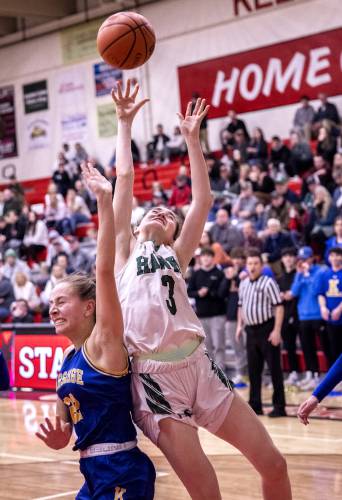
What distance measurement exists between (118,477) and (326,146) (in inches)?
534

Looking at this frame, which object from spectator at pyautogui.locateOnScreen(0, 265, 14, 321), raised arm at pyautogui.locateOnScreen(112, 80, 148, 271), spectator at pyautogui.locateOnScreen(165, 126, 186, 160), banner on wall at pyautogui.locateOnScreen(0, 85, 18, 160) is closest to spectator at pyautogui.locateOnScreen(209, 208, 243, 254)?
spectator at pyautogui.locateOnScreen(0, 265, 14, 321)

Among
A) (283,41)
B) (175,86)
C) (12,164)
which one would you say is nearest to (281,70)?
(283,41)

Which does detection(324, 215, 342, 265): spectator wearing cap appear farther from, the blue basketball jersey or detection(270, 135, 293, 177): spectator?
the blue basketball jersey

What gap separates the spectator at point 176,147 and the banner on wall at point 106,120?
99.6 inches

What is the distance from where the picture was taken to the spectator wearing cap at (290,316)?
12195mm

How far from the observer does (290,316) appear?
12.2 meters

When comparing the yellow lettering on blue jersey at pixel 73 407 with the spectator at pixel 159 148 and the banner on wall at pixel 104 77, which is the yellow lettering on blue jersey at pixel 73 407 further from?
the banner on wall at pixel 104 77

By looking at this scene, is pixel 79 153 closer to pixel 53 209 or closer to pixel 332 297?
pixel 53 209

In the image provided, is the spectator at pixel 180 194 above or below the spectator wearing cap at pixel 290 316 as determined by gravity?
above

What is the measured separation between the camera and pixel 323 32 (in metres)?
19.8

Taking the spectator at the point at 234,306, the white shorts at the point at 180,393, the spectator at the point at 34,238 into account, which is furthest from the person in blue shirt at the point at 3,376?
the spectator at the point at 34,238

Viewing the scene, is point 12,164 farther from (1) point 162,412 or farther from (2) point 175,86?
(1) point 162,412

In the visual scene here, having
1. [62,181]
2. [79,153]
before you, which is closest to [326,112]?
[62,181]

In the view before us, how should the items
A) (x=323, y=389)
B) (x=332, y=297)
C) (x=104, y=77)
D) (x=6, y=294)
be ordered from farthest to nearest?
(x=104, y=77) < (x=6, y=294) < (x=332, y=297) < (x=323, y=389)
